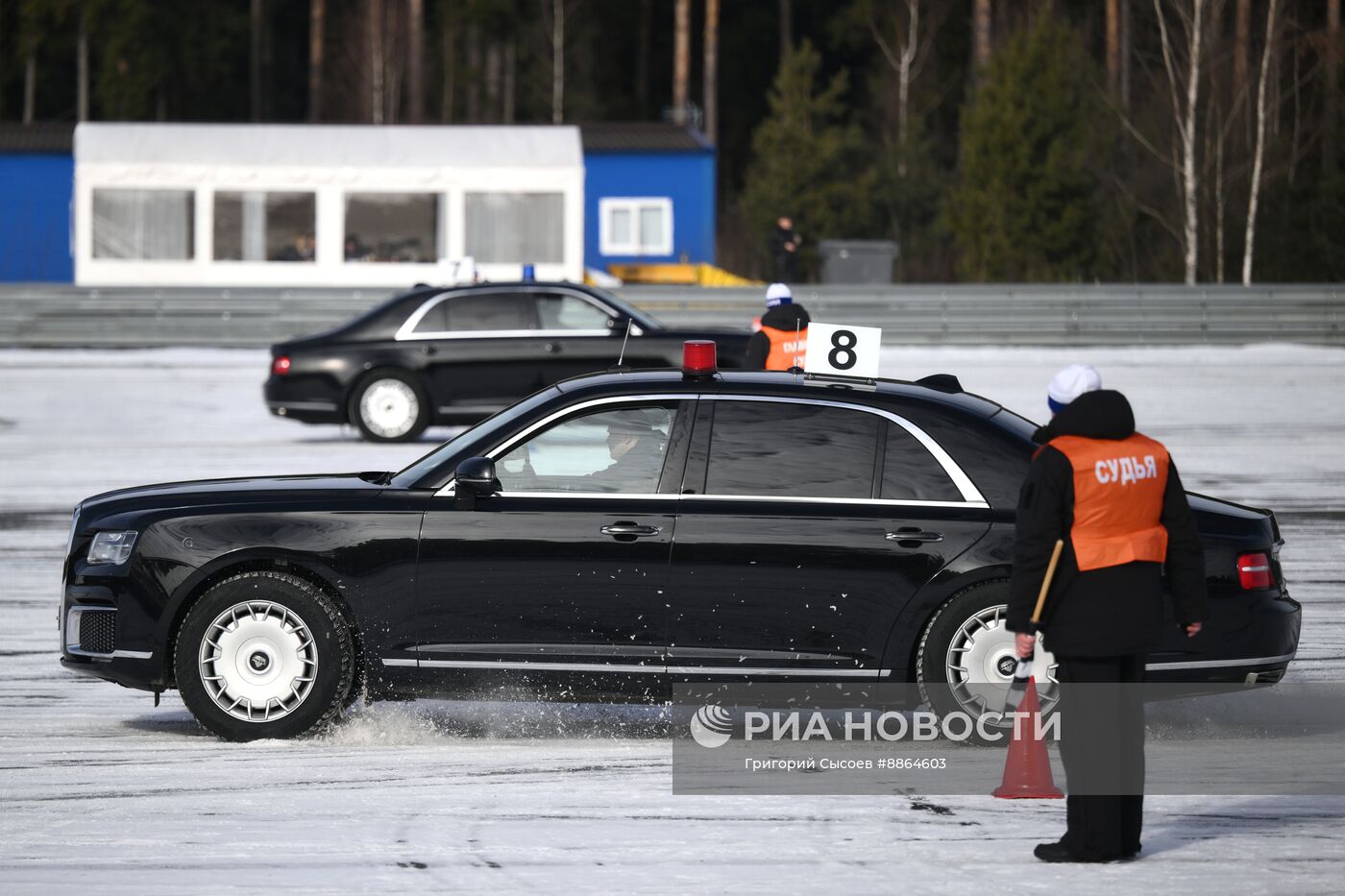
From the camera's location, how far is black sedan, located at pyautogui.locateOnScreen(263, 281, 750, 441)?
1852 cm

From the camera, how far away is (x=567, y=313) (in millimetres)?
18688

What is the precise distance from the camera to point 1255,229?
40531mm

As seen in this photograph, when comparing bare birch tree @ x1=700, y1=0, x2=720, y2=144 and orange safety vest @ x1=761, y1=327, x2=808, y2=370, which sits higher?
bare birch tree @ x1=700, y1=0, x2=720, y2=144

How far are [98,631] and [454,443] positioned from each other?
4.90 feet

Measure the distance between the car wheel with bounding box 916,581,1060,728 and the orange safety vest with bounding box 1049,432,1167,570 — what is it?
1.55 metres

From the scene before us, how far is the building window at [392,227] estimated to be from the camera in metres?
32.0

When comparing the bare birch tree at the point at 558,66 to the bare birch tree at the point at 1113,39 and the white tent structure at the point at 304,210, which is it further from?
the white tent structure at the point at 304,210

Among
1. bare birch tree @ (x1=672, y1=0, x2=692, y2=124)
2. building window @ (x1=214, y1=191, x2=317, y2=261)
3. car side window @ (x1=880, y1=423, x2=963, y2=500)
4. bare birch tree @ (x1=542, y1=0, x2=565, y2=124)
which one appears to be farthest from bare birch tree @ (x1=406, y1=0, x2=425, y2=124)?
car side window @ (x1=880, y1=423, x2=963, y2=500)

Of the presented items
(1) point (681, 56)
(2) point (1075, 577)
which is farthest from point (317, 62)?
(2) point (1075, 577)

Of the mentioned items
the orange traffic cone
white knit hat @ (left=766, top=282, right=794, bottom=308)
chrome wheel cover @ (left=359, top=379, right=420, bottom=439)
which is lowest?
the orange traffic cone

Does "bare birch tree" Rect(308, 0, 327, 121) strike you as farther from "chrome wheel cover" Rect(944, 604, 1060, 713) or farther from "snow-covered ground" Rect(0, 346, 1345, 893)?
"chrome wheel cover" Rect(944, 604, 1060, 713)

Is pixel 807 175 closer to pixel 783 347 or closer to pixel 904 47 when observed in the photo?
pixel 904 47

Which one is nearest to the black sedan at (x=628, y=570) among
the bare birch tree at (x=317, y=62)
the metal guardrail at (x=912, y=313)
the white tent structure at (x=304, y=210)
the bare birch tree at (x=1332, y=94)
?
the metal guardrail at (x=912, y=313)

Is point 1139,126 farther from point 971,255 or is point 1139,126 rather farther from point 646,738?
point 646,738
